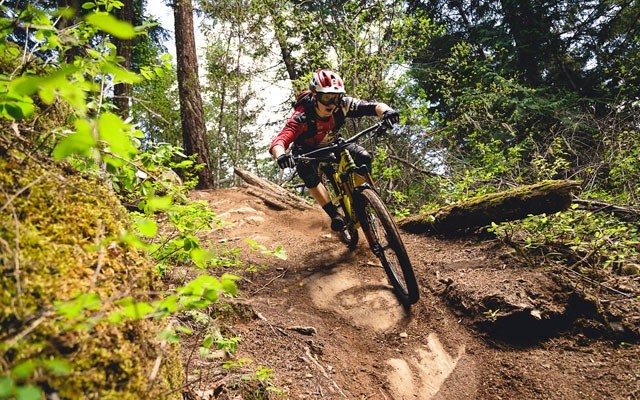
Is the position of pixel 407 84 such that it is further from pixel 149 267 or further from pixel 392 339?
pixel 149 267

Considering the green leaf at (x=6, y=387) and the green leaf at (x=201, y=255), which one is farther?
the green leaf at (x=201, y=255)

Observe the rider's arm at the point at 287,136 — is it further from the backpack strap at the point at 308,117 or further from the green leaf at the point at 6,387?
the green leaf at the point at 6,387

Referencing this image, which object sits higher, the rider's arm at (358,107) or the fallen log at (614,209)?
the rider's arm at (358,107)

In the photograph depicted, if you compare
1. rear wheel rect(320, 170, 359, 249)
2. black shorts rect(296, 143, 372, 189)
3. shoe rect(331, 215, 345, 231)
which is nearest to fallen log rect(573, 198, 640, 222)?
black shorts rect(296, 143, 372, 189)

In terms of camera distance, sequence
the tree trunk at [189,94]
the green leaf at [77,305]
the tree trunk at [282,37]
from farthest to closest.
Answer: the tree trunk at [282,37], the tree trunk at [189,94], the green leaf at [77,305]

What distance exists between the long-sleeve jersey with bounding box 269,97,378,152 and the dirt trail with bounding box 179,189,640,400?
159cm

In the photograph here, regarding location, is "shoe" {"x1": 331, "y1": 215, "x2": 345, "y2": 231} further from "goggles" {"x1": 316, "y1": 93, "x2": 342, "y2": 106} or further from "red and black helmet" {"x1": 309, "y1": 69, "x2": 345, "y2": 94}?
"red and black helmet" {"x1": 309, "y1": 69, "x2": 345, "y2": 94}

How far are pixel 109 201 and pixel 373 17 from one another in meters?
A: 8.71

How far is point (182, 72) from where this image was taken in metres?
9.53

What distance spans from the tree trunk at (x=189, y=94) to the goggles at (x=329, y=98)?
5863mm

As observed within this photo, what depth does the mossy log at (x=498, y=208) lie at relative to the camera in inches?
145

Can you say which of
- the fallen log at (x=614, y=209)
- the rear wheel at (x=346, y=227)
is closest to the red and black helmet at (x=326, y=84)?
the rear wheel at (x=346, y=227)

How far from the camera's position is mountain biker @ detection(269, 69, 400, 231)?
4.08 m

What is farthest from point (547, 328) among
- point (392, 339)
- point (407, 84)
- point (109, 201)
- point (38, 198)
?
point (407, 84)
